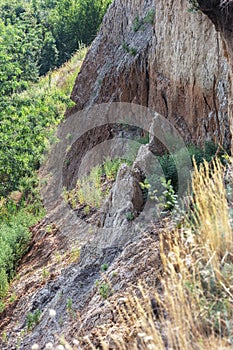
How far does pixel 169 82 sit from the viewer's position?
11977 mm

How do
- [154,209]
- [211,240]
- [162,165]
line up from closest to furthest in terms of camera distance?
[211,240] → [154,209] → [162,165]

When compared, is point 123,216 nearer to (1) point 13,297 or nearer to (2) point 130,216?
(2) point 130,216

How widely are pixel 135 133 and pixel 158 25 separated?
10.7 feet

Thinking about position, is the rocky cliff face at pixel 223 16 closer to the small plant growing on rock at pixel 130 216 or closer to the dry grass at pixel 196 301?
the small plant growing on rock at pixel 130 216

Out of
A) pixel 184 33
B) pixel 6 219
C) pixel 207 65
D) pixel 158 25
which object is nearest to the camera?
pixel 207 65

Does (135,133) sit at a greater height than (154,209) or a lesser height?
greater

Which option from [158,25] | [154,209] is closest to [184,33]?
[158,25]

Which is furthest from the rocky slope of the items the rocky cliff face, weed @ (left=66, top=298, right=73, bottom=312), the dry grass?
the rocky cliff face

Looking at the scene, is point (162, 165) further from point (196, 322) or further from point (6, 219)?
point (6, 219)

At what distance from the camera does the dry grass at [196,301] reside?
11.6 feet

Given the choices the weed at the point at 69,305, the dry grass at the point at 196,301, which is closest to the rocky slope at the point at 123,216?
the weed at the point at 69,305

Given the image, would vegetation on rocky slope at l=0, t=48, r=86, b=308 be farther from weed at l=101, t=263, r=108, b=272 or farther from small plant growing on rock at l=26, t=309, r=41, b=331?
weed at l=101, t=263, r=108, b=272

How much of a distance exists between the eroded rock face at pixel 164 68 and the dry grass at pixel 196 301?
13.9 ft

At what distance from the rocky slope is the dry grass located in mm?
861
